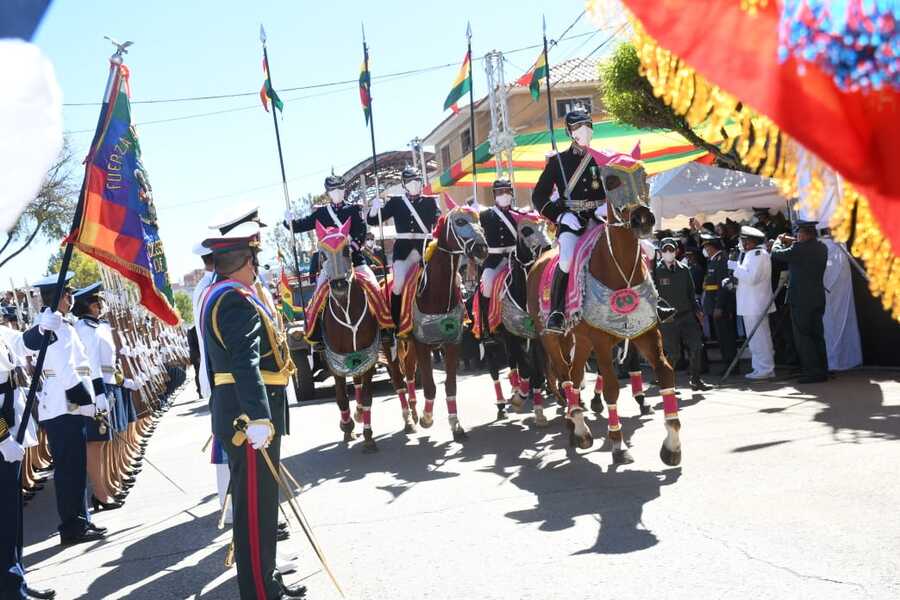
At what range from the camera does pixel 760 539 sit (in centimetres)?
Answer: 540

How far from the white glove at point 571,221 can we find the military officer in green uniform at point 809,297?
409 centimetres

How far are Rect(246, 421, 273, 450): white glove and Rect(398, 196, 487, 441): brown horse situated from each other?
558cm

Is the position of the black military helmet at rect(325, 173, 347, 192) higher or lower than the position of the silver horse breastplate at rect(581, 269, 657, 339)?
higher

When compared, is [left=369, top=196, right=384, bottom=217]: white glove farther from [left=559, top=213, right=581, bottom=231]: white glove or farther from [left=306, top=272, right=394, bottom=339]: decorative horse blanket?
[left=559, top=213, right=581, bottom=231]: white glove

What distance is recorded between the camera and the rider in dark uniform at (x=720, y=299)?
13461mm

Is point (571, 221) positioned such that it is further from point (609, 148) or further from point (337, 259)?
point (609, 148)

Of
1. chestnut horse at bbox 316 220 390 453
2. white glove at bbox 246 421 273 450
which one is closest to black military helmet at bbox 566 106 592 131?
chestnut horse at bbox 316 220 390 453

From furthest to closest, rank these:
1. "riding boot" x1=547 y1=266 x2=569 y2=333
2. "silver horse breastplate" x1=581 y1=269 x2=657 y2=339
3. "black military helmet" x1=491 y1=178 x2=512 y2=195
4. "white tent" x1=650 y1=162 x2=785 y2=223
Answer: "white tent" x1=650 y1=162 x2=785 y2=223, "black military helmet" x1=491 y1=178 x2=512 y2=195, "riding boot" x1=547 y1=266 x2=569 y2=333, "silver horse breastplate" x1=581 y1=269 x2=657 y2=339

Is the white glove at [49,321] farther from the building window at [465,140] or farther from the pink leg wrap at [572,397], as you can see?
the building window at [465,140]

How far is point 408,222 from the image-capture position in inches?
453

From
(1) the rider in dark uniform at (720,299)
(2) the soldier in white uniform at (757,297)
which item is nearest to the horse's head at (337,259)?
(2) the soldier in white uniform at (757,297)

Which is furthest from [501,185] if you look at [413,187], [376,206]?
[376,206]

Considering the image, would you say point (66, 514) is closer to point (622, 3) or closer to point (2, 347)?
point (2, 347)

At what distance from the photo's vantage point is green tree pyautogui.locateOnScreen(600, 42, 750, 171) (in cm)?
1480
